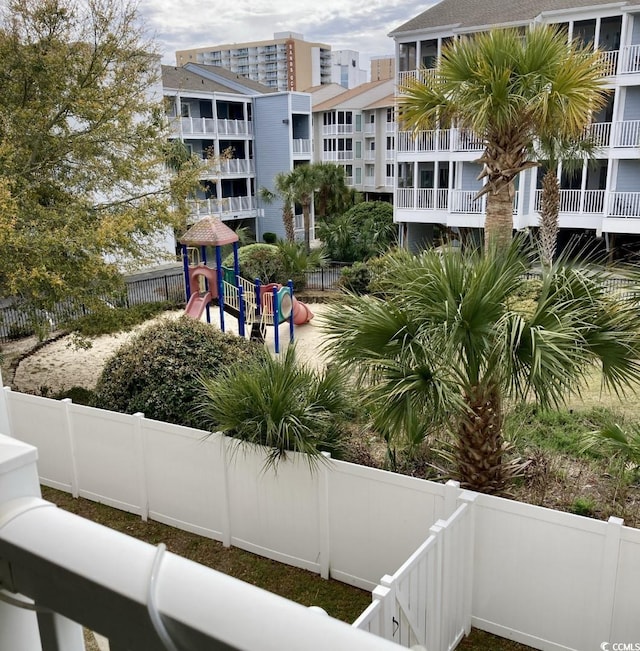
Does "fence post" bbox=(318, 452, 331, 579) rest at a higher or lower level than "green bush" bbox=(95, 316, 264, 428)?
lower

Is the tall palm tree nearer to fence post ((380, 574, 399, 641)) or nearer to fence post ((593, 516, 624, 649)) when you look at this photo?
fence post ((593, 516, 624, 649))

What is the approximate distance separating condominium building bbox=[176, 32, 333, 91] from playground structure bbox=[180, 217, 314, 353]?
345ft

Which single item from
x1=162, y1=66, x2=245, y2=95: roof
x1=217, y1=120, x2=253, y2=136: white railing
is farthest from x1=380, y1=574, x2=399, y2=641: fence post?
x1=217, y1=120, x2=253, y2=136: white railing

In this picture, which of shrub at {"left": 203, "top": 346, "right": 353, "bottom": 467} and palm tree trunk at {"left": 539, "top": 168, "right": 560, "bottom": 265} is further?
palm tree trunk at {"left": 539, "top": 168, "right": 560, "bottom": 265}

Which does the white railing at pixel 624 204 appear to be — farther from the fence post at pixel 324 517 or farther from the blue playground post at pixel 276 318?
the fence post at pixel 324 517

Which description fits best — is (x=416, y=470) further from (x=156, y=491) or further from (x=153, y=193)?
(x=153, y=193)

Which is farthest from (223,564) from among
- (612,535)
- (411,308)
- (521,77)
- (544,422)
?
(521,77)

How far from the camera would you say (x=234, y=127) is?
37.1m

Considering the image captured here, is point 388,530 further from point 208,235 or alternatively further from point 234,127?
point 234,127

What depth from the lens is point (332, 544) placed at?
273 inches

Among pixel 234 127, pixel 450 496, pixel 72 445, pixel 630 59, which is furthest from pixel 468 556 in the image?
pixel 234 127

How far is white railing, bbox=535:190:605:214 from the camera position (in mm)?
24656

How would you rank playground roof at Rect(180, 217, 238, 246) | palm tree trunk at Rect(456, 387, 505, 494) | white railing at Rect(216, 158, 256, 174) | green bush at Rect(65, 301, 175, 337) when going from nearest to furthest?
palm tree trunk at Rect(456, 387, 505, 494)
green bush at Rect(65, 301, 175, 337)
playground roof at Rect(180, 217, 238, 246)
white railing at Rect(216, 158, 256, 174)

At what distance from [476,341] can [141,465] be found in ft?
15.2
